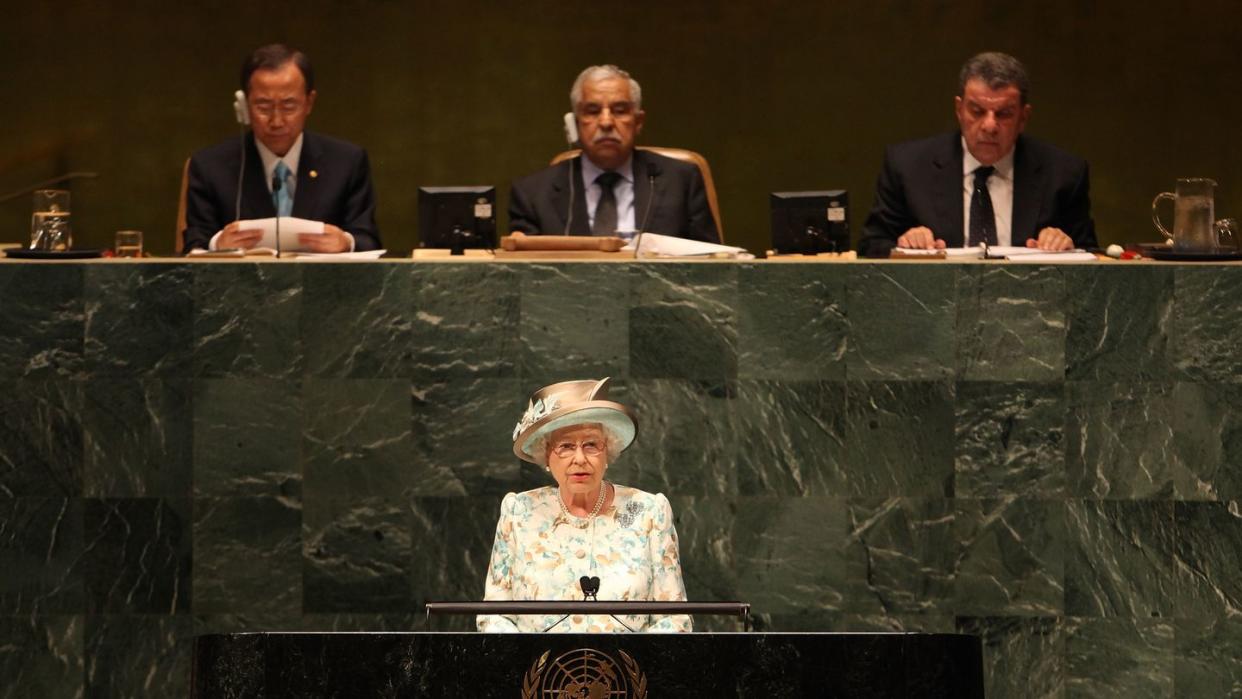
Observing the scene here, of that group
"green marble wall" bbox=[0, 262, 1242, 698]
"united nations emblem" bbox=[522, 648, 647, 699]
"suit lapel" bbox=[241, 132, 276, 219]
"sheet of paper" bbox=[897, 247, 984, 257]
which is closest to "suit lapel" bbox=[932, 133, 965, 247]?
"sheet of paper" bbox=[897, 247, 984, 257]

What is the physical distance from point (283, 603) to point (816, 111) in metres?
4.36

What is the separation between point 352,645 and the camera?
11.6 ft

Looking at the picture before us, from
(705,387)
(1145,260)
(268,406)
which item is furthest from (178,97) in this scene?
(1145,260)

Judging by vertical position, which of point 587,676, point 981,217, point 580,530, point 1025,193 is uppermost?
point 1025,193

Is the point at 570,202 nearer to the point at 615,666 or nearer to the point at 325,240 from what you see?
the point at 325,240

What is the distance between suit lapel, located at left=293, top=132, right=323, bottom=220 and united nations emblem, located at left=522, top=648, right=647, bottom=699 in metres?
3.33

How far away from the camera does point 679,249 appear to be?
5633 millimetres

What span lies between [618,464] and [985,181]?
1.88 m

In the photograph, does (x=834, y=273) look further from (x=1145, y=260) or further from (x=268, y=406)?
(x=268, y=406)

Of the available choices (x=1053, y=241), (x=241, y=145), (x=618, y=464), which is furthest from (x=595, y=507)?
(x=241, y=145)

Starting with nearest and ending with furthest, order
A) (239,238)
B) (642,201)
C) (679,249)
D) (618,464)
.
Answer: (618,464) → (679,249) → (239,238) → (642,201)

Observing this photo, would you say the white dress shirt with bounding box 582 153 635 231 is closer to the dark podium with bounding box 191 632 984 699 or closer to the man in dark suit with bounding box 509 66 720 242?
the man in dark suit with bounding box 509 66 720 242

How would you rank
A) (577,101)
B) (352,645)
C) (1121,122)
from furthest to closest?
(1121,122) < (577,101) < (352,645)

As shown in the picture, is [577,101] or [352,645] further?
[577,101]
